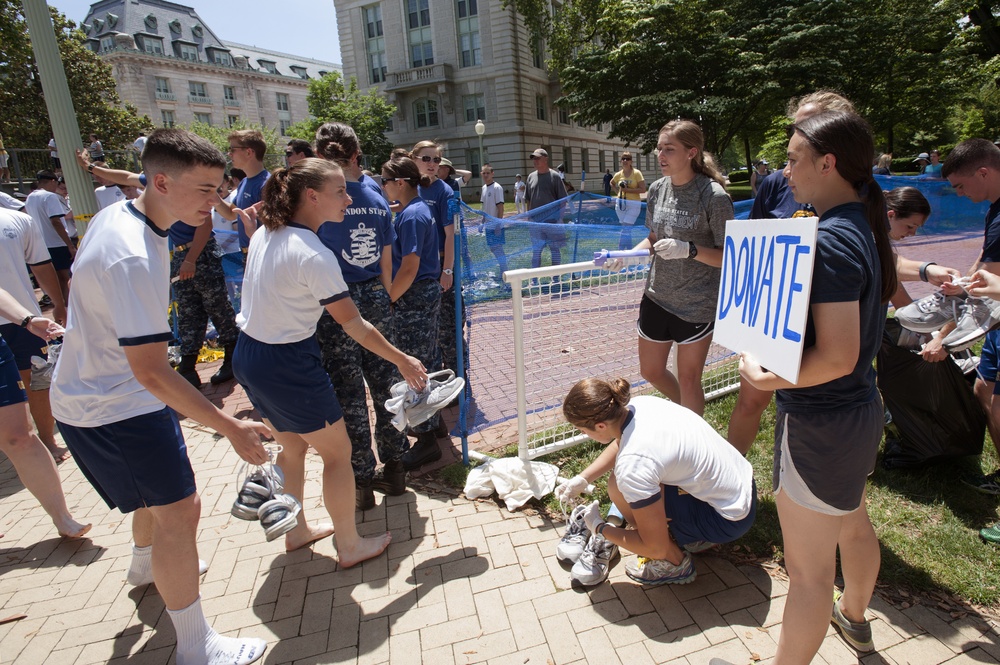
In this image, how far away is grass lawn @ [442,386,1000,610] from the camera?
7.96 ft

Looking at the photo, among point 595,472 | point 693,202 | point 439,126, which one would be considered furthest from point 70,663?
point 439,126

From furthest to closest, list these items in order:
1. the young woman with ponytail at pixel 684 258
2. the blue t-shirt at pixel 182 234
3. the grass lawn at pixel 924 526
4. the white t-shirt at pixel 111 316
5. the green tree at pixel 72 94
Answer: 1. the green tree at pixel 72 94
2. the blue t-shirt at pixel 182 234
3. the young woman with ponytail at pixel 684 258
4. the grass lawn at pixel 924 526
5. the white t-shirt at pixel 111 316

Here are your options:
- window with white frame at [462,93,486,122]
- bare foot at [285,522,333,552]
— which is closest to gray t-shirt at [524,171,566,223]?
bare foot at [285,522,333,552]

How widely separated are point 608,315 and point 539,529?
1.56 metres

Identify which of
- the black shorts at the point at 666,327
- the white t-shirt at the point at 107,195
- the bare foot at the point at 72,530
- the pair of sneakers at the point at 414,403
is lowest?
the bare foot at the point at 72,530

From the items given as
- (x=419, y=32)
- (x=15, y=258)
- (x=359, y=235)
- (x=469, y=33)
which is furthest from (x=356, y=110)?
(x=359, y=235)

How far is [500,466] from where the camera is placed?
3426mm

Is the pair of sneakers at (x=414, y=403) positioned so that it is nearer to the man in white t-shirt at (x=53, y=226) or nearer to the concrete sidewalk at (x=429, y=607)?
the concrete sidewalk at (x=429, y=607)

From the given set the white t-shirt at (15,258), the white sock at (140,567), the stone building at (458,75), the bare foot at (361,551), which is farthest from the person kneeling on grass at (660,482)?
the stone building at (458,75)

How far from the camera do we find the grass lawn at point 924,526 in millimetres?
2426

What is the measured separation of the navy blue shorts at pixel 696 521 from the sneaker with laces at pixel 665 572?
101 millimetres

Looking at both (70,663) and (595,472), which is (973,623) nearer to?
(595,472)

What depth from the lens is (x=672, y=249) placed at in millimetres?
2832

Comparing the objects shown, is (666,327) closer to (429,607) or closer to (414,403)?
(414,403)
